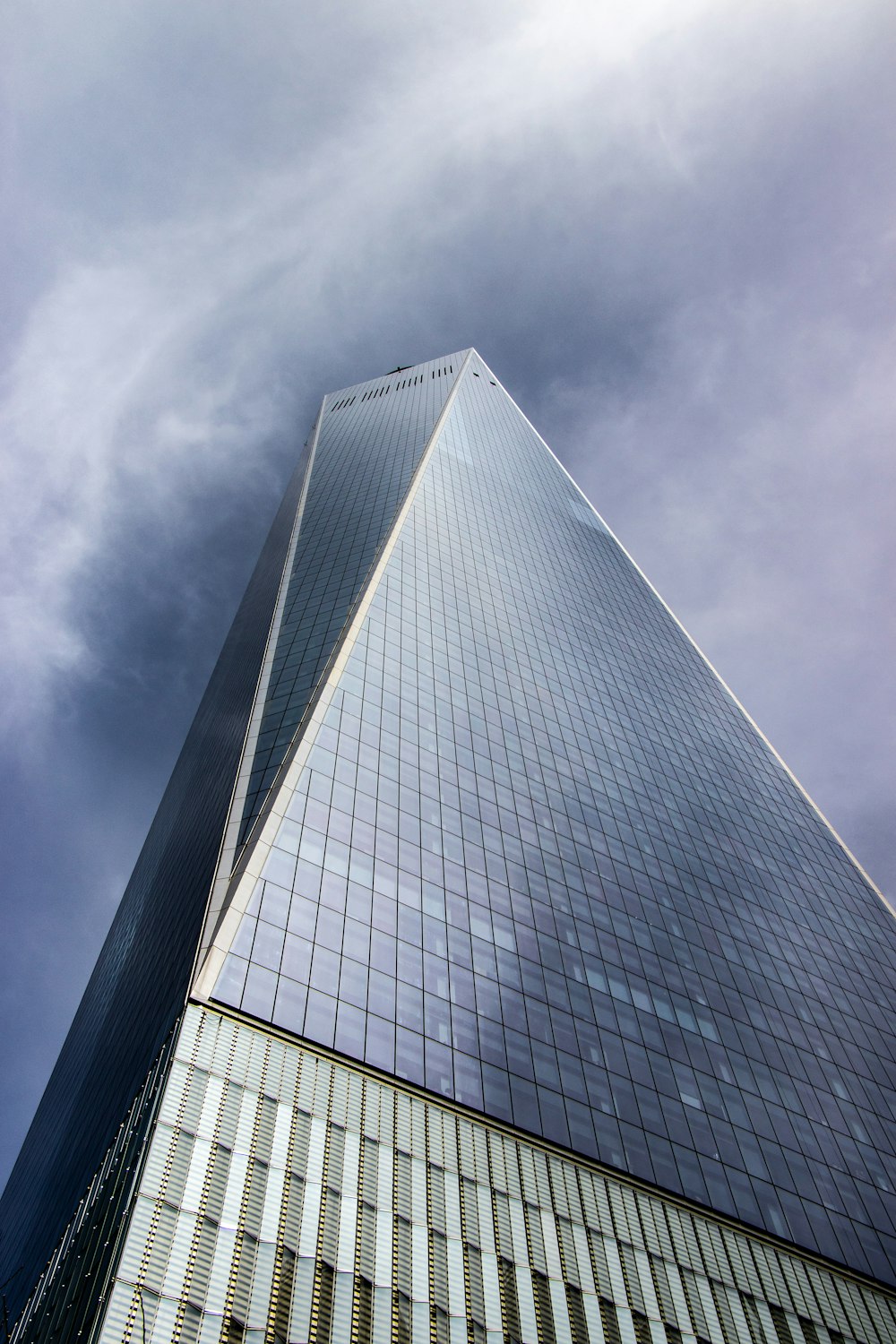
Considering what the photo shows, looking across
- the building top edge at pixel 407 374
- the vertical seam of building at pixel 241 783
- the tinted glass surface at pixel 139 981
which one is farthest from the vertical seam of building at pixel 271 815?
the building top edge at pixel 407 374

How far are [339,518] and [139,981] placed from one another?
53.6 m

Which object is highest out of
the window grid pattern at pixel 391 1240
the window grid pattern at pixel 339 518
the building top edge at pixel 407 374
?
the building top edge at pixel 407 374

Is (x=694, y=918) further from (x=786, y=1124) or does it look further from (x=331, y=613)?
(x=331, y=613)

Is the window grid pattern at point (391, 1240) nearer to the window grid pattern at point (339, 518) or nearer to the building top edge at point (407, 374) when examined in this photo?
the window grid pattern at point (339, 518)

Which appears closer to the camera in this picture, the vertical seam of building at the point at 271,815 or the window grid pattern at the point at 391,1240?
the window grid pattern at the point at 391,1240

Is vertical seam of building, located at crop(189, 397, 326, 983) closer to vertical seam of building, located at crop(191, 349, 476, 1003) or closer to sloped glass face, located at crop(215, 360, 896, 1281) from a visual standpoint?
vertical seam of building, located at crop(191, 349, 476, 1003)

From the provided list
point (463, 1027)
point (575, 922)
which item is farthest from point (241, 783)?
point (575, 922)

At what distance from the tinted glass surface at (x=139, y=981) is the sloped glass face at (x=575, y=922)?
649 centimetres

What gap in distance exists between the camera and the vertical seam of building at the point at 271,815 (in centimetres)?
3084

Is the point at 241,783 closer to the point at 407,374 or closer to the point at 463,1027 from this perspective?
the point at 463,1027

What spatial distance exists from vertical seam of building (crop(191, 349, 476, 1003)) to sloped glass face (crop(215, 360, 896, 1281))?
1.67ft

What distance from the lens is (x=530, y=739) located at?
5850cm

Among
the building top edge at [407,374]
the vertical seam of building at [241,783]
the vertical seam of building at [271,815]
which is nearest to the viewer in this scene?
the vertical seam of building at [271,815]

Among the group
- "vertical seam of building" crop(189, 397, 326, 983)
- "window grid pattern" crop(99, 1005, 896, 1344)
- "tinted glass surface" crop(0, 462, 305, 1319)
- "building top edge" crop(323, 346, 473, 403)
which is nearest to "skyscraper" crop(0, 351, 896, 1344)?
"window grid pattern" crop(99, 1005, 896, 1344)
